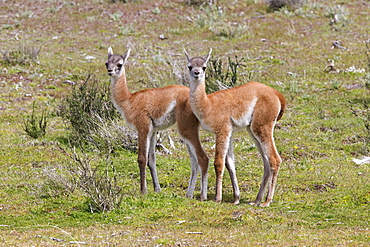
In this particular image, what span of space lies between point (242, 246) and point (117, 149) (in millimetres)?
5602

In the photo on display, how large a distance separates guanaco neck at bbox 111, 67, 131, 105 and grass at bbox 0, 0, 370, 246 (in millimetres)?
1375

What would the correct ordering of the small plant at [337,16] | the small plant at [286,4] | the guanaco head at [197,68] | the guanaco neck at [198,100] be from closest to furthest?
1. the guanaco head at [197,68]
2. the guanaco neck at [198,100]
3. the small plant at [337,16]
4. the small plant at [286,4]

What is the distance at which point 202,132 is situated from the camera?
12008mm

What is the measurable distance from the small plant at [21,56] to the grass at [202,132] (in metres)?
0.15

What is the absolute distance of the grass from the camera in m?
6.22

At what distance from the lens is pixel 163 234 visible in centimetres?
585

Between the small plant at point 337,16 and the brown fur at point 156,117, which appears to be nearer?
the brown fur at point 156,117

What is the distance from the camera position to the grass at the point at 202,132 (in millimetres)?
6219

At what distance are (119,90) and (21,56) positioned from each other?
394 inches

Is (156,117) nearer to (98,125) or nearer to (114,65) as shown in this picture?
(114,65)

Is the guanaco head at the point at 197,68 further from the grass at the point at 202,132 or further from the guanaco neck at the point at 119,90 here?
the grass at the point at 202,132

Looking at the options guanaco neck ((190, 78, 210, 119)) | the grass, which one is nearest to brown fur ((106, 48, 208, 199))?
guanaco neck ((190, 78, 210, 119))

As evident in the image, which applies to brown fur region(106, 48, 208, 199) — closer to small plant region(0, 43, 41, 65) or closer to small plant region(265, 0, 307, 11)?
small plant region(0, 43, 41, 65)

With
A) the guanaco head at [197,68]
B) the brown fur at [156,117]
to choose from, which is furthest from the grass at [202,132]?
the guanaco head at [197,68]
